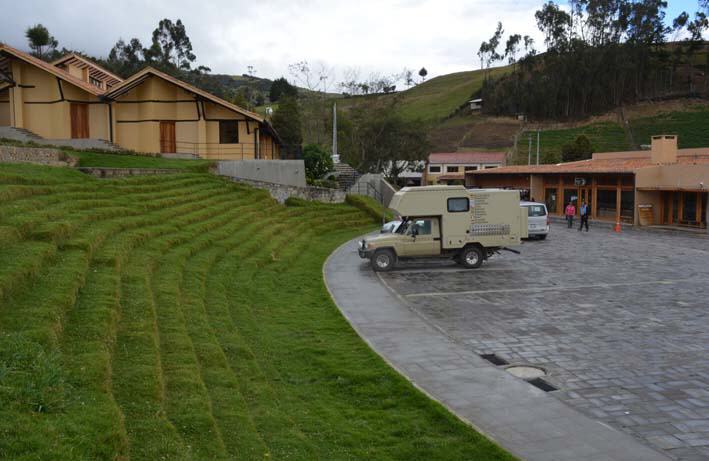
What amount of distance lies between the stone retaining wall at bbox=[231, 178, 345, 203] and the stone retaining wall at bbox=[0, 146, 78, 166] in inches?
305

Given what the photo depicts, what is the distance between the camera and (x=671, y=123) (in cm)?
8881

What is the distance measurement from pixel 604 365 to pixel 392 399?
4.27 metres

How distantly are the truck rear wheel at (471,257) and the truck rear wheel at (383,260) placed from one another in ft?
8.06

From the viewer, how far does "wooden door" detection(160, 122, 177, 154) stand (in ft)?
116

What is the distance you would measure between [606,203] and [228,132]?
81.4 ft

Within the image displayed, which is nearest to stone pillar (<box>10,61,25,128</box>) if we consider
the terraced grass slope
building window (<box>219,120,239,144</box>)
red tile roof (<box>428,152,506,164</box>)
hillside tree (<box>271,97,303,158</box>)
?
building window (<box>219,120,239,144</box>)

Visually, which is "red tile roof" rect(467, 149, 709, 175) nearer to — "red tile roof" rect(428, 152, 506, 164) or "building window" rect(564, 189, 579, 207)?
"building window" rect(564, 189, 579, 207)

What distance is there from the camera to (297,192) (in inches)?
1368

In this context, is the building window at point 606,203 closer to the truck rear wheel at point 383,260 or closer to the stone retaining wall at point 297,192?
the stone retaining wall at point 297,192

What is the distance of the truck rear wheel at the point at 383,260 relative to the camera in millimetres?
20500

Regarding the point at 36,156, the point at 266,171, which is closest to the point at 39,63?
A: the point at 36,156

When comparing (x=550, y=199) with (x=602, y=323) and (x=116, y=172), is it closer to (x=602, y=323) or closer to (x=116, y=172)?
(x=116, y=172)

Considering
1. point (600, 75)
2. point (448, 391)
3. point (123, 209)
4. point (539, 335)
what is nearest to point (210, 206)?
point (123, 209)

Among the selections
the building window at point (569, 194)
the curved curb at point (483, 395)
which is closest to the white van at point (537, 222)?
the curved curb at point (483, 395)
